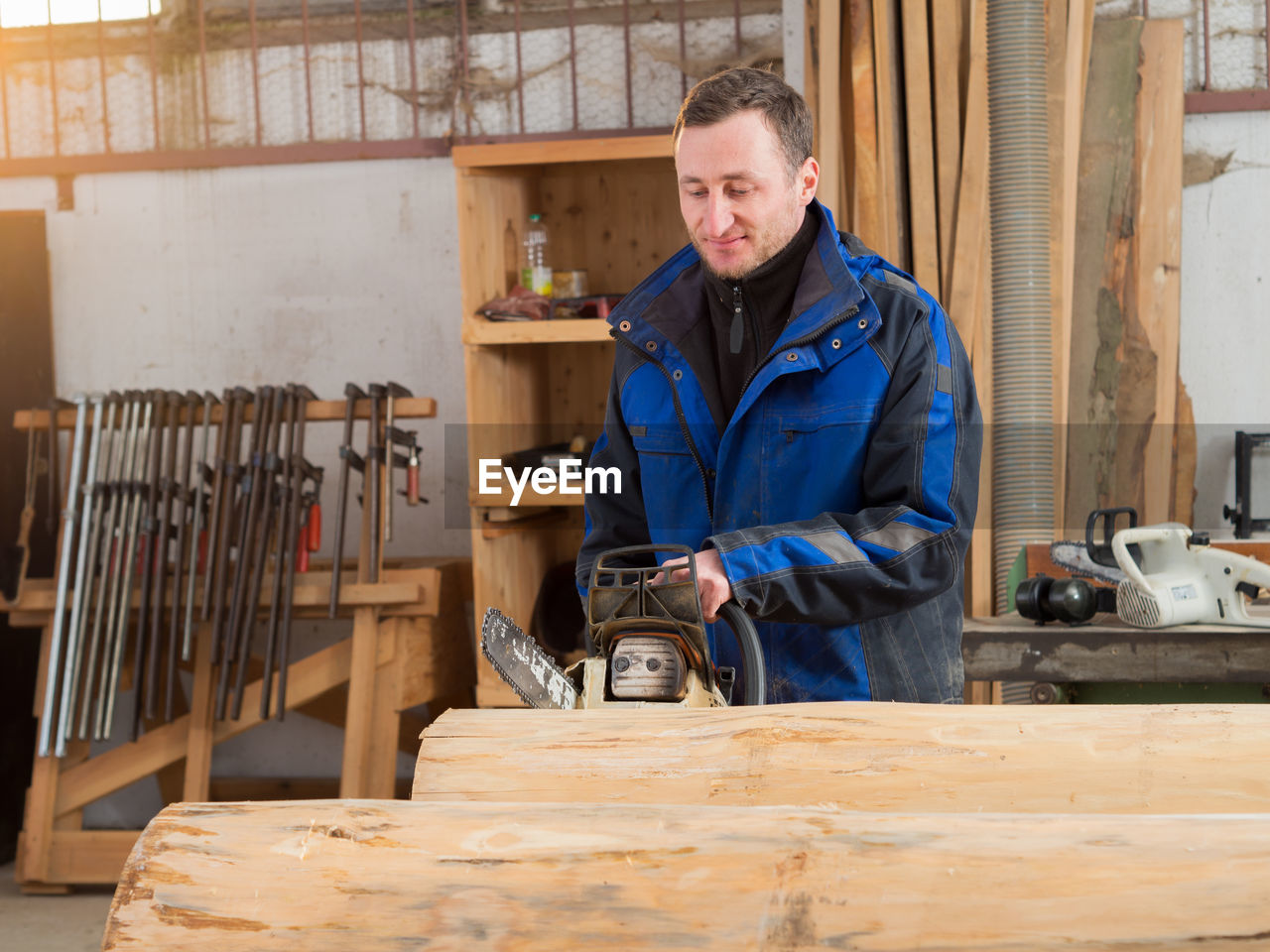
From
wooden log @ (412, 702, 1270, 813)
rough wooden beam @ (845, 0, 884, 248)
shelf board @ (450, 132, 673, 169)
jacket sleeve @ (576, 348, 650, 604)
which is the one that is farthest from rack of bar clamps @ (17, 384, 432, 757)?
wooden log @ (412, 702, 1270, 813)

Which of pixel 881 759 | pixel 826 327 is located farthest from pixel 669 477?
pixel 881 759

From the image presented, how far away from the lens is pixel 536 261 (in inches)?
163

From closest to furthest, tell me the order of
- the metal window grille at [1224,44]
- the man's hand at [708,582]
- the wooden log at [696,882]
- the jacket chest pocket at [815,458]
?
the wooden log at [696,882]
the man's hand at [708,582]
the jacket chest pocket at [815,458]
the metal window grille at [1224,44]

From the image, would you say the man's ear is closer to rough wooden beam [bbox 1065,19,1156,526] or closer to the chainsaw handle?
the chainsaw handle

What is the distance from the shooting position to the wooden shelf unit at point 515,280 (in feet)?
12.1

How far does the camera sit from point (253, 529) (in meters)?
3.74

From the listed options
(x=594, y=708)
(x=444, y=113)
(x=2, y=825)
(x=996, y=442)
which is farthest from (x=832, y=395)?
(x=2, y=825)

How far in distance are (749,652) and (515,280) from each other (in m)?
2.68

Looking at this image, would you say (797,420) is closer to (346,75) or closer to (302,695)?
(302,695)

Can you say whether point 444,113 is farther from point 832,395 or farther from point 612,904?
point 612,904

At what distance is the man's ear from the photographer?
6.22ft

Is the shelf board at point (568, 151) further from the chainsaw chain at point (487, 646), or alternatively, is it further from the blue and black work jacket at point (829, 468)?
the chainsaw chain at point (487, 646)

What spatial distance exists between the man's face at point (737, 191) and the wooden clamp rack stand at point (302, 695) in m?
2.00

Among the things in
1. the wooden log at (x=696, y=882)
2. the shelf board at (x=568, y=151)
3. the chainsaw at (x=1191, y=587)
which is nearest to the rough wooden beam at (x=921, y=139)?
the shelf board at (x=568, y=151)
